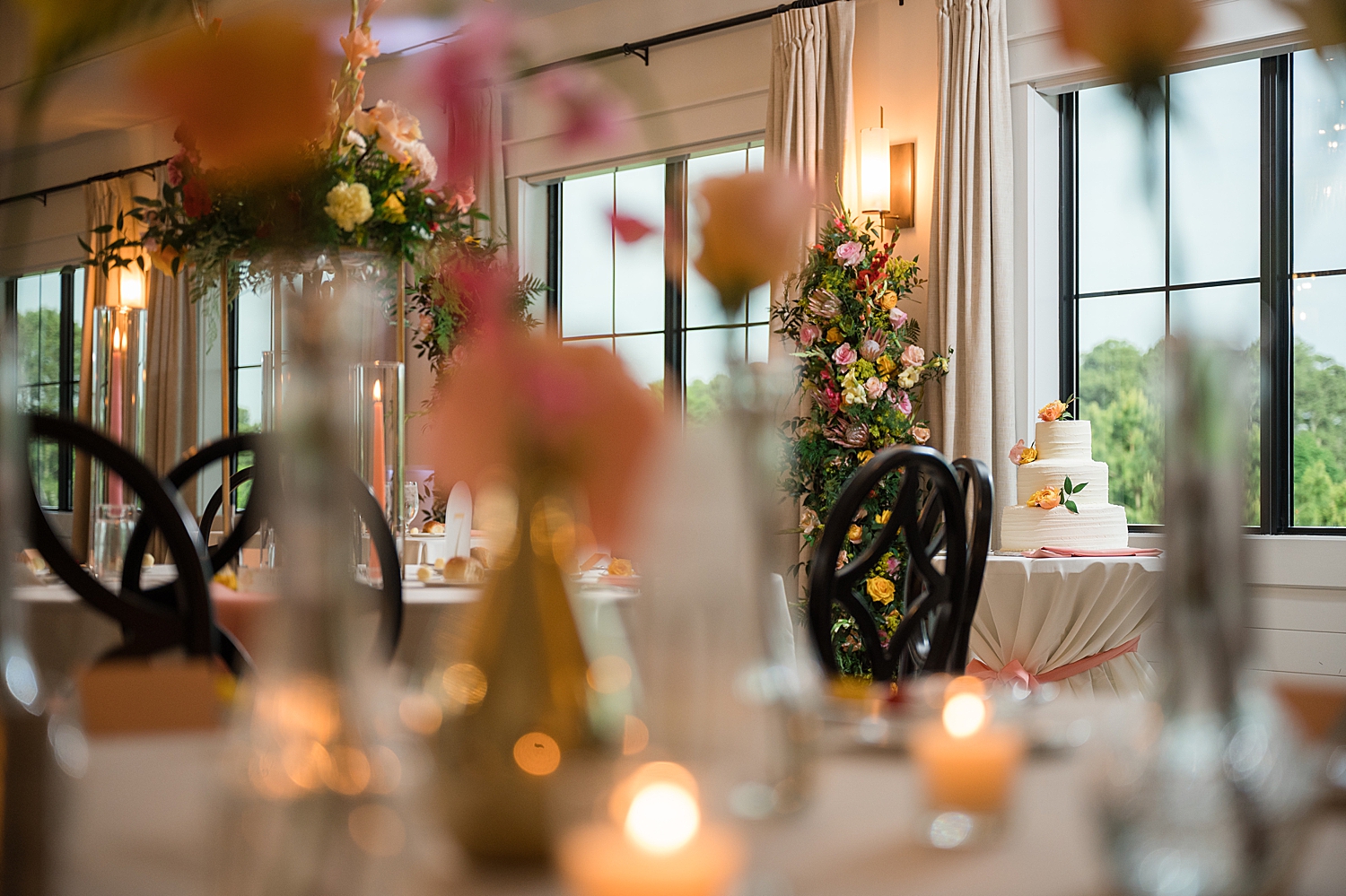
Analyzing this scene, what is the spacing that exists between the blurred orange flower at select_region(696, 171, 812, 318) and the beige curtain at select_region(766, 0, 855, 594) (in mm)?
4817

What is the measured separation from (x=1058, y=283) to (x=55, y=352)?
7841 millimetres

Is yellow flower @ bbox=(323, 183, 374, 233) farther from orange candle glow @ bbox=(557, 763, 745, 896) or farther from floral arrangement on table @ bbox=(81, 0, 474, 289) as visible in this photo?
orange candle glow @ bbox=(557, 763, 745, 896)

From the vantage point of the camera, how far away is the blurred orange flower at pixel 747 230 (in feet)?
1.50

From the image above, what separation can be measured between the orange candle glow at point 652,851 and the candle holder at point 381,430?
6.26 feet

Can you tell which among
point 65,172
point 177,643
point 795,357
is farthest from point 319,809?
point 65,172

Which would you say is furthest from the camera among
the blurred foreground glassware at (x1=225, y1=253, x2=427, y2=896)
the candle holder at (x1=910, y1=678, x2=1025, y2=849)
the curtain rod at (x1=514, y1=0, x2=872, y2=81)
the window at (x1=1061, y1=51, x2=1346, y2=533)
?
the curtain rod at (x1=514, y1=0, x2=872, y2=81)

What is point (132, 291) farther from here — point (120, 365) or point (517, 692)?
point (517, 692)

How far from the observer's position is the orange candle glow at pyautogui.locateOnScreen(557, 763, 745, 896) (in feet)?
1.30

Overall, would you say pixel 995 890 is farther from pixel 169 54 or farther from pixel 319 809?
pixel 169 54

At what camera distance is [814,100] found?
17.6 feet

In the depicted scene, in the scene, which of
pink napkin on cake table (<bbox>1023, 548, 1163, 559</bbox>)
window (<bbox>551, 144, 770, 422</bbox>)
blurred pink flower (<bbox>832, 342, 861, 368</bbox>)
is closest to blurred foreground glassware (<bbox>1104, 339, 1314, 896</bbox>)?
pink napkin on cake table (<bbox>1023, 548, 1163, 559</bbox>)

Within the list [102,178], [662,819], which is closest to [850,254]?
[662,819]

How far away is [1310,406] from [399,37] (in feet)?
16.8

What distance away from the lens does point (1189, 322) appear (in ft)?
1.33
